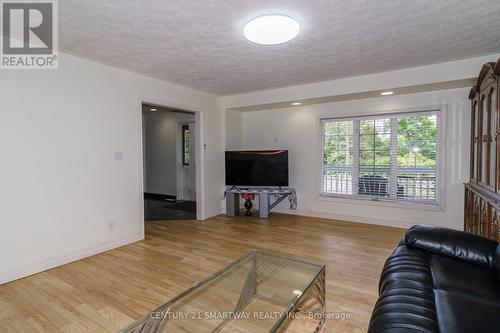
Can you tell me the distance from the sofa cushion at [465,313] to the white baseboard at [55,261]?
346cm

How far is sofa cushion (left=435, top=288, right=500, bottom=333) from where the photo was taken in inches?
42.9

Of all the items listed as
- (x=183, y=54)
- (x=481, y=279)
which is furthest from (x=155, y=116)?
(x=481, y=279)

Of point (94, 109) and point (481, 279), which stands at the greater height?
point (94, 109)

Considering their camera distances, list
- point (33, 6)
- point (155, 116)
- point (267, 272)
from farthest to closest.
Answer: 1. point (155, 116)
2. point (267, 272)
3. point (33, 6)

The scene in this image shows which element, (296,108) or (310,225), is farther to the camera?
(296,108)

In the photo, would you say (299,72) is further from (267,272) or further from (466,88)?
(267,272)

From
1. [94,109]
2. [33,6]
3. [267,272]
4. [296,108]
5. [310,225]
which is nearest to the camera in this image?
[33,6]

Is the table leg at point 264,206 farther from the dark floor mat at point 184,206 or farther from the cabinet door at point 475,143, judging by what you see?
the cabinet door at point 475,143

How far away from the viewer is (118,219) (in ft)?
11.7

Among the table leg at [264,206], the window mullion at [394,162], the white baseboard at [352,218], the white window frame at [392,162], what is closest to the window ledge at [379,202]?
the white window frame at [392,162]

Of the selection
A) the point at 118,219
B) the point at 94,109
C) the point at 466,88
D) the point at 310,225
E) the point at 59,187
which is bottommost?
the point at 310,225

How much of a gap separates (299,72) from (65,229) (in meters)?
3.52
